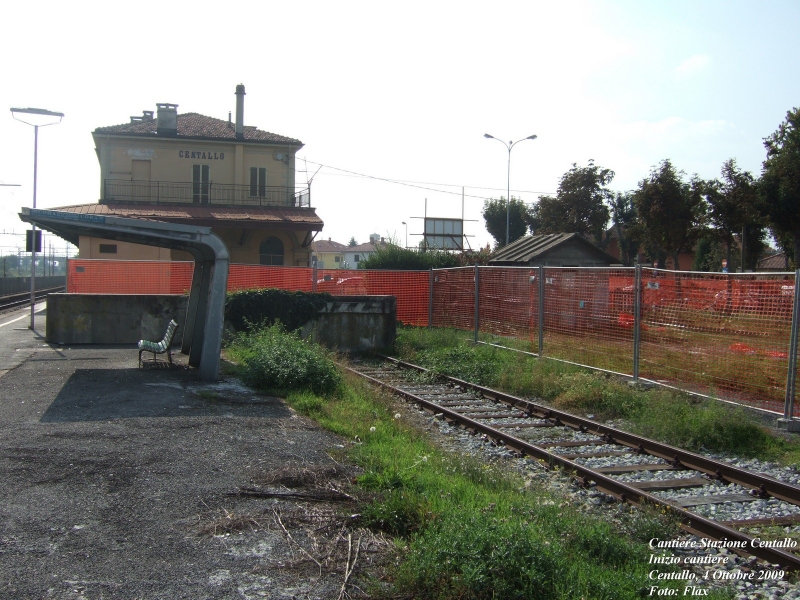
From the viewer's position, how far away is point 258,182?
1629 inches

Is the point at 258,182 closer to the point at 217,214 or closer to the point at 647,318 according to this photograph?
the point at 217,214

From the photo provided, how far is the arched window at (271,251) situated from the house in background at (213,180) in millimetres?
52

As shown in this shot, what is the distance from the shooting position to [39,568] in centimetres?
442

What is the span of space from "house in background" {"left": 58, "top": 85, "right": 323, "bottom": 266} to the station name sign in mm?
54

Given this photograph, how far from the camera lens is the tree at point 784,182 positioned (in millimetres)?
27594

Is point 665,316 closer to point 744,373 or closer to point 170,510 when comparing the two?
point 744,373

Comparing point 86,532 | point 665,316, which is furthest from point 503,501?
point 665,316

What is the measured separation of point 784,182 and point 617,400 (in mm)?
20681

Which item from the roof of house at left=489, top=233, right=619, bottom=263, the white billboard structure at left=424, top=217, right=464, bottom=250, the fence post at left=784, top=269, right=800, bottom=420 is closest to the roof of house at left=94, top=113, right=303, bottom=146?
the white billboard structure at left=424, top=217, right=464, bottom=250

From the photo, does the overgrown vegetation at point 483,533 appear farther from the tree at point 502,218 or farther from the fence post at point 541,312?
the tree at point 502,218

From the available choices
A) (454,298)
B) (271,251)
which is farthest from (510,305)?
(271,251)

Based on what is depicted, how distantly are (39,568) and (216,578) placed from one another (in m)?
1.04

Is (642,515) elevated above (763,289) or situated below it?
below

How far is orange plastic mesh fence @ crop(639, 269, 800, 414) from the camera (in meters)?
9.62
